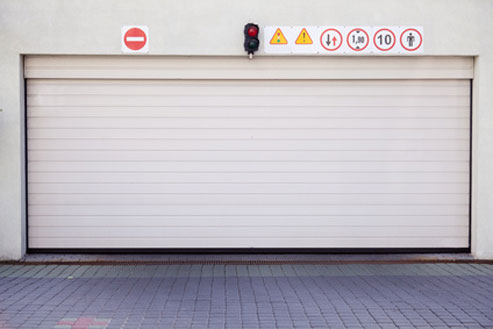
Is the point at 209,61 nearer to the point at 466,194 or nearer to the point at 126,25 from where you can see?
the point at 126,25

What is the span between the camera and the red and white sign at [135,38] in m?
8.23

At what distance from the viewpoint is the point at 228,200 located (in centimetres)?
863

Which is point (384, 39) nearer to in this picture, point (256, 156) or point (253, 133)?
point (253, 133)

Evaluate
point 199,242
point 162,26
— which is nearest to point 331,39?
point 162,26

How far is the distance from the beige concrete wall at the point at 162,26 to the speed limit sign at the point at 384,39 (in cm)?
13

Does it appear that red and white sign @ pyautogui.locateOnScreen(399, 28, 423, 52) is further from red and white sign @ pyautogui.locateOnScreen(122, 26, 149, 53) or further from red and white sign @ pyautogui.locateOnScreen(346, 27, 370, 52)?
red and white sign @ pyautogui.locateOnScreen(122, 26, 149, 53)

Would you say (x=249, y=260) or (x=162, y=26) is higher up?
(x=162, y=26)

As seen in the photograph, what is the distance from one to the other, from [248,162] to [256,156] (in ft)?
0.50

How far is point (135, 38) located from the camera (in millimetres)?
8234

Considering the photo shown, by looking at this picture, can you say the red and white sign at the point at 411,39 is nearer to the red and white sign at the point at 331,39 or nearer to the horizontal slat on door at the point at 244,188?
the red and white sign at the point at 331,39

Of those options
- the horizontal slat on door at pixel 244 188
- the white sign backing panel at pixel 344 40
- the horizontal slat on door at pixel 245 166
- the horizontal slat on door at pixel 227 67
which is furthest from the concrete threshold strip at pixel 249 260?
the white sign backing panel at pixel 344 40

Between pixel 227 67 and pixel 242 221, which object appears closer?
pixel 227 67

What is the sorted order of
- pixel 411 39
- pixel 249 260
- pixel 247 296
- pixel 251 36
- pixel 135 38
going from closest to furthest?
pixel 247 296
pixel 251 36
pixel 135 38
pixel 411 39
pixel 249 260

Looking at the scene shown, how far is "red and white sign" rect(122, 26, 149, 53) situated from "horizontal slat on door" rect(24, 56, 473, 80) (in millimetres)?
230
